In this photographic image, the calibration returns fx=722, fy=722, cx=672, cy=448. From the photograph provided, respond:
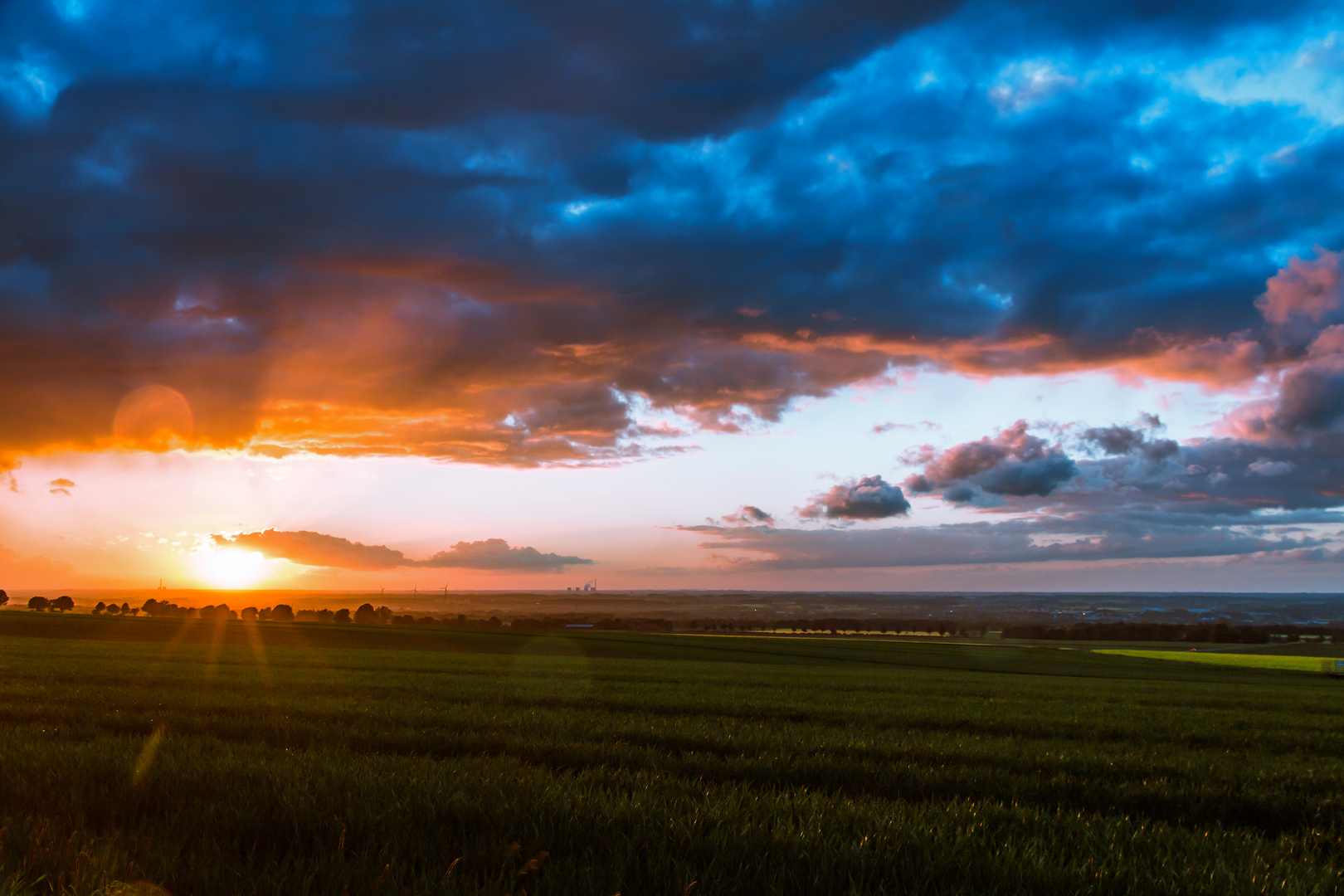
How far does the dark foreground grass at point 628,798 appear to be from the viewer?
4.36m

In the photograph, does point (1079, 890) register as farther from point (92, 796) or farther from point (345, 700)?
point (345, 700)

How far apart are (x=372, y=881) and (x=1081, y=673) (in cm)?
6927

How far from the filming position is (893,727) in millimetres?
14406

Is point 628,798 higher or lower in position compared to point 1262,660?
higher

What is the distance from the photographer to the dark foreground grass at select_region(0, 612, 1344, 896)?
436 cm

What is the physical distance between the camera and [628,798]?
607 cm

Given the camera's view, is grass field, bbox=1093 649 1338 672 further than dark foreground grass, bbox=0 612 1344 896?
Yes

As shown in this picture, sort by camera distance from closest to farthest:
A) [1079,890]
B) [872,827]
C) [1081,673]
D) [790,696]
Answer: [1079,890]
[872,827]
[790,696]
[1081,673]

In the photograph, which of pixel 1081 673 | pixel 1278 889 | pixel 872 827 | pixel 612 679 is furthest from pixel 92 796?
pixel 1081 673

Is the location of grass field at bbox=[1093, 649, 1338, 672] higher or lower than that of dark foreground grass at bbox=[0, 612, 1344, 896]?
lower

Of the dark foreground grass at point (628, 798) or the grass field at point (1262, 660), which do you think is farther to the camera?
the grass field at point (1262, 660)

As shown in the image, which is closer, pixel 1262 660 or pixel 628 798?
pixel 628 798

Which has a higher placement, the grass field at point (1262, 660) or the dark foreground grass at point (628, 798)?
the dark foreground grass at point (628, 798)

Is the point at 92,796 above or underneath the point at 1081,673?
above
